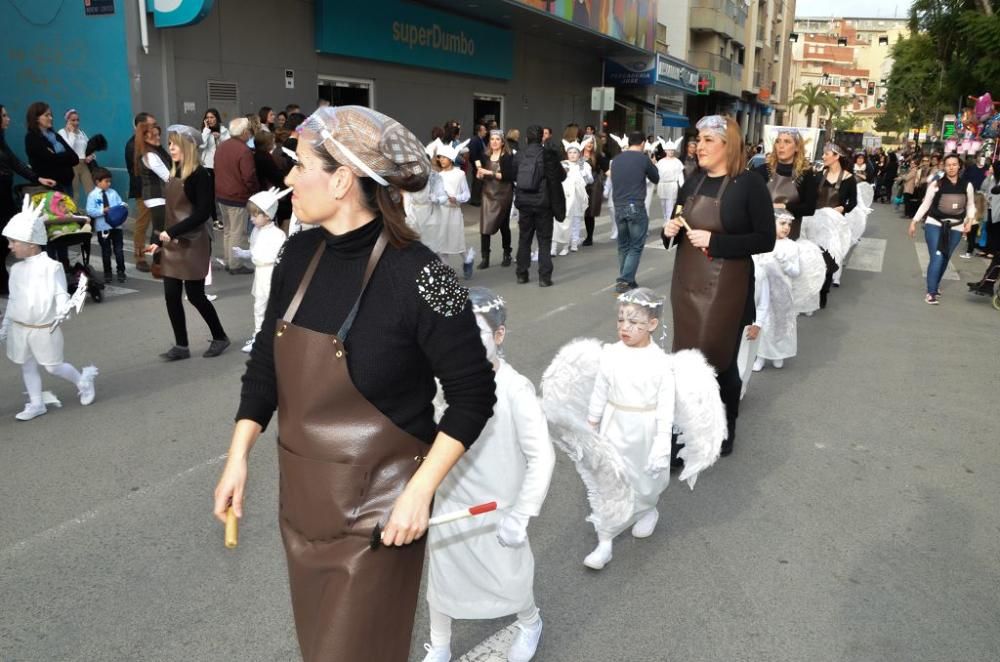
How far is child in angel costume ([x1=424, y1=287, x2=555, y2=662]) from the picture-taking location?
273 centimetres

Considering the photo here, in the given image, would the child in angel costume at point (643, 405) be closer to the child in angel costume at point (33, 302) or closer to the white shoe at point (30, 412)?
the child in angel costume at point (33, 302)

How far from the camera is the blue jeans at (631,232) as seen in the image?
1012 cm

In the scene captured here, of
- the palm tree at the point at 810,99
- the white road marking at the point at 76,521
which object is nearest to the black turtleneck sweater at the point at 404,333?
the white road marking at the point at 76,521

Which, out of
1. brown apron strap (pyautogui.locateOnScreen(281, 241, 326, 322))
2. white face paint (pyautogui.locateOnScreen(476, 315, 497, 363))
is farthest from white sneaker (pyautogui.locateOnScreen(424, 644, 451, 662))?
brown apron strap (pyautogui.locateOnScreen(281, 241, 326, 322))

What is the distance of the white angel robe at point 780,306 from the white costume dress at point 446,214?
4.46 m

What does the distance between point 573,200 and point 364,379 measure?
1174 centimetres

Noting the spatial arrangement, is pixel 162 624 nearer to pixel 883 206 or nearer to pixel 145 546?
pixel 145 546

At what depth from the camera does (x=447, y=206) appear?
34.2 feet

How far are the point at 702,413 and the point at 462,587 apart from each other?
1508mm

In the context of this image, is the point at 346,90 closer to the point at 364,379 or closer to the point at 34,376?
the point at 34,376

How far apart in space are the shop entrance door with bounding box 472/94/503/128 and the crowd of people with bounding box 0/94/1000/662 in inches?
629

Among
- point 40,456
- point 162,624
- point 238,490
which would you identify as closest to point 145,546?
point 162,624

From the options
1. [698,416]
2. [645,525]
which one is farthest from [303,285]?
[645,525]

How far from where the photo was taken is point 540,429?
2.69 m
